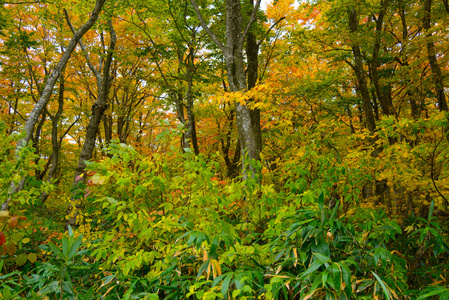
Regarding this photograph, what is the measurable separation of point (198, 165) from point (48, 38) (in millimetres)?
11358

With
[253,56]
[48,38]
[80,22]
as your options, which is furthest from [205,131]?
[48,38]

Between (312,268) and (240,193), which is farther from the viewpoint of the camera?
(240,193)

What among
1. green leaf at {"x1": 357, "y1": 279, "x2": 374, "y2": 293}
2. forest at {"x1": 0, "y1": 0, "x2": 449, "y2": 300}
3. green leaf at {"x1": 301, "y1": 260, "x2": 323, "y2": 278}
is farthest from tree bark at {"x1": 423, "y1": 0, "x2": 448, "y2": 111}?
green leaf at {"x1": 301, "y1": 260, "x2": 323, "y2": 278}

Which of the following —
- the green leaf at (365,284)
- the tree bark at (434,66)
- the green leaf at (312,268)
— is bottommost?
the green leaf at (365,284)

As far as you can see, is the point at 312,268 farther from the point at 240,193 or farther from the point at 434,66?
the point at 434,66

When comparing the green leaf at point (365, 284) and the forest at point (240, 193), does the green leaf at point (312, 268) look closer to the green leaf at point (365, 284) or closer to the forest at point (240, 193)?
the forest at point (240, 193)

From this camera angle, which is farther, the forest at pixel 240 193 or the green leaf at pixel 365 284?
the forest at pixel 240 193

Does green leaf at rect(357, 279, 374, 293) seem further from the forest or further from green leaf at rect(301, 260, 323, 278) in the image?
green leaf at rect(301, 260, 323, 278)

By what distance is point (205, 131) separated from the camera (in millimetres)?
11492

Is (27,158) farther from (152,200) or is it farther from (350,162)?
(350,162)

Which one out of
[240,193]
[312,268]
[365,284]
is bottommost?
[365,284]

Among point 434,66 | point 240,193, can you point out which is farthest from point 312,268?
point 434,66

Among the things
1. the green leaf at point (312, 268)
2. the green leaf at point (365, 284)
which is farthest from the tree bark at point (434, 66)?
the green leaf at point (312, 268)

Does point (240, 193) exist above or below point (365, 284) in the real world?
above
